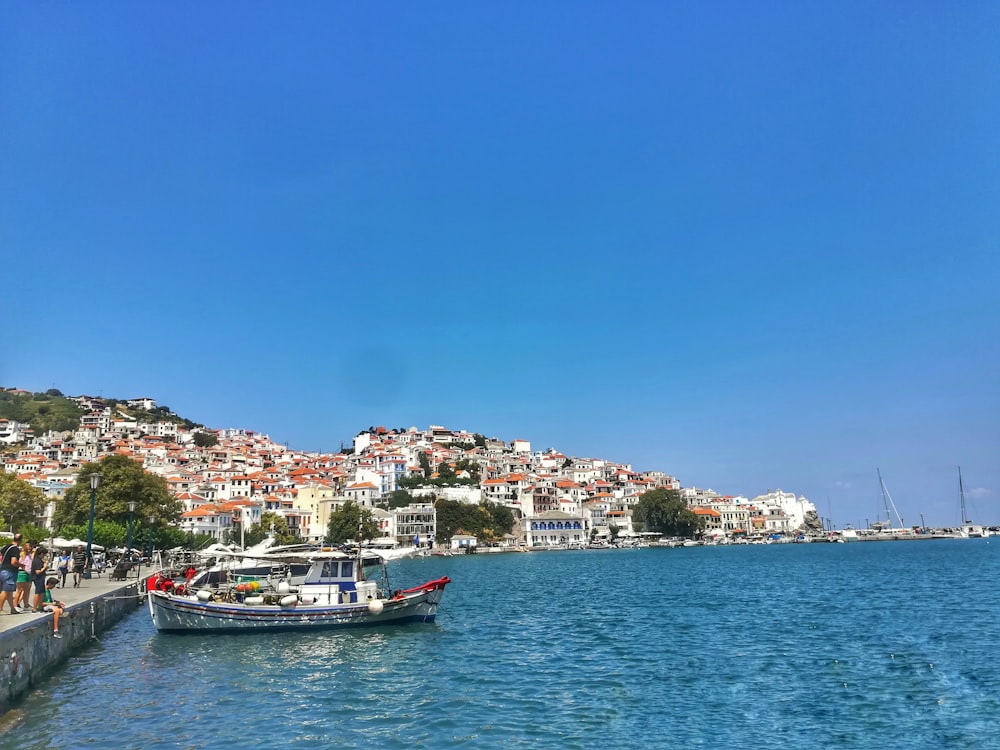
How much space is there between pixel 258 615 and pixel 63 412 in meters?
138

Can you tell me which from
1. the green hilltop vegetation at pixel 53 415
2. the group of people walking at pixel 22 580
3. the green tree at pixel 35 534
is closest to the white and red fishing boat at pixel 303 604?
the group of people walking at pixel 22 580

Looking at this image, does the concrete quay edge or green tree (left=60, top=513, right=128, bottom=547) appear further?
green tree (left=60, top=513, right=128, bottom=547)

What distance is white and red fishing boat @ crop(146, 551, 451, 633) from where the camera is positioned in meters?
22.4

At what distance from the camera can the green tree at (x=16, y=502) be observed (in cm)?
4600

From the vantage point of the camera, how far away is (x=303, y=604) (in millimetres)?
23453

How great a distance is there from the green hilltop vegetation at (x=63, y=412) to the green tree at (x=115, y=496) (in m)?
59.1

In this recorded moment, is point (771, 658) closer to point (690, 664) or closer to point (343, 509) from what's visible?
point (690, 664)

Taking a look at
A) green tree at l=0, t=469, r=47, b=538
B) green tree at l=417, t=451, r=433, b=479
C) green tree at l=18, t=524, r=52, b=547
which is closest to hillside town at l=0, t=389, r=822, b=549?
green tree at l=417, t=451, r=433, b=479

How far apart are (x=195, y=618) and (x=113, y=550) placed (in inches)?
1063

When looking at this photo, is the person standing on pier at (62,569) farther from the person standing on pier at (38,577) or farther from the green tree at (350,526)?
the green tree at (350,526)

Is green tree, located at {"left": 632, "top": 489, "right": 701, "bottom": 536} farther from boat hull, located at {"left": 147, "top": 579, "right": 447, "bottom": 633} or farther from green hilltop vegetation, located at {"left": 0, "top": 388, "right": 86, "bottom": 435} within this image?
green hilltop vegetation, located at {"left": 0, "top": 388, "right": 86, "bottom": 435}

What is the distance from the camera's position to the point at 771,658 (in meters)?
18.0

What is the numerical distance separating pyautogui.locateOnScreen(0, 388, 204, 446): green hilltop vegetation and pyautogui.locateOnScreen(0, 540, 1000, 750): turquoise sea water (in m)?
104

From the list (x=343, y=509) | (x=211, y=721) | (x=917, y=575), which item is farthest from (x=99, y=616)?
(x=343, y=509)
